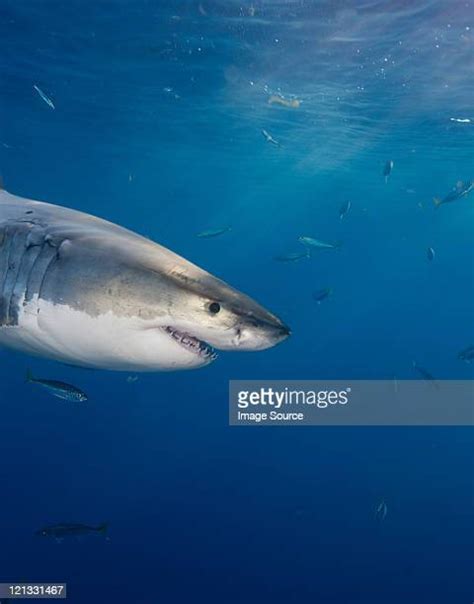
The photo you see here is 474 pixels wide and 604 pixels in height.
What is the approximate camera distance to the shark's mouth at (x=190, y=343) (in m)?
2.83

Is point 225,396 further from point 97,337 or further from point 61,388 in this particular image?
point 97,337

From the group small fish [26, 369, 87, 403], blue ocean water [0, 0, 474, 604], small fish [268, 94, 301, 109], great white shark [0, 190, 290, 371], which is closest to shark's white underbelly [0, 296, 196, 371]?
great white shark [0, 190, 290, 371]

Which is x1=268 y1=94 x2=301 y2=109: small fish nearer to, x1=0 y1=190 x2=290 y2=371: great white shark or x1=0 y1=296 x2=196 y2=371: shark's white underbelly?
x1=0 y1=190 x2=290 y2=371: great white shark

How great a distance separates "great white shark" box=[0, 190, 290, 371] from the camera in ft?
8.98

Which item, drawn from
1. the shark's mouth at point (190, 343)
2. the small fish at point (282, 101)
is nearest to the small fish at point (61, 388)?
the shark's mouth at point (190, 343)

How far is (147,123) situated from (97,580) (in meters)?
17.6

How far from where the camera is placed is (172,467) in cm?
2131

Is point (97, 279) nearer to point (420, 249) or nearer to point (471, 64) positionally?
point (471, 64)

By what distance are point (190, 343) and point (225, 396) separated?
101 ft

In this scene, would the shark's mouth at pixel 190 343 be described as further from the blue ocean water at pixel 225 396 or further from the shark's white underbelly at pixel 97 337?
the blue ocean water at pixel 225 396

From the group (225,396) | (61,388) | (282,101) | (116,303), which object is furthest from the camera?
(225,396)

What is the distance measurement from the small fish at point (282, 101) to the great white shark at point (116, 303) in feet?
54.3

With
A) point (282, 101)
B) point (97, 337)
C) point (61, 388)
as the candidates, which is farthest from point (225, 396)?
point (97, 337)

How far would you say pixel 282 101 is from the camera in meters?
18.8
